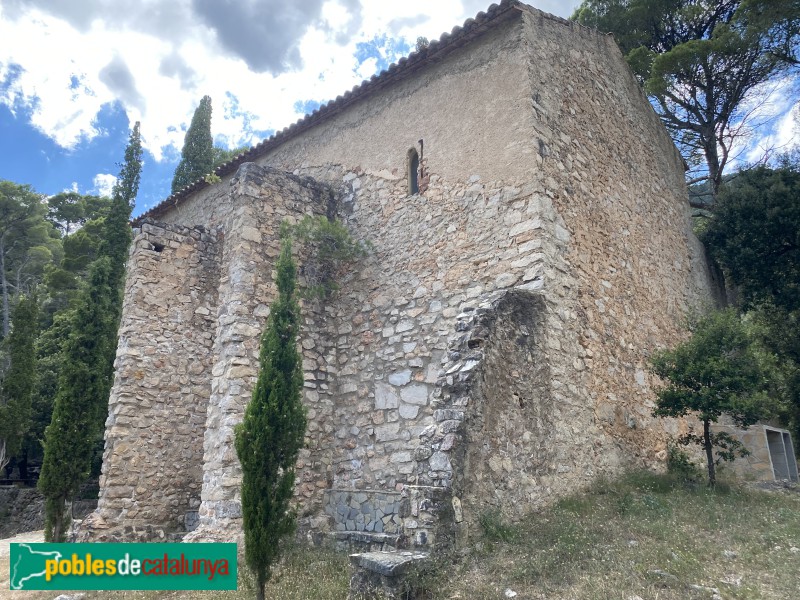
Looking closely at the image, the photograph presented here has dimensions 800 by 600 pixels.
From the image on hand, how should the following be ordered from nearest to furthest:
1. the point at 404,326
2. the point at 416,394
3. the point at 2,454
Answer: the point at 416,394 < the point at 404,326 < the point at 2,454

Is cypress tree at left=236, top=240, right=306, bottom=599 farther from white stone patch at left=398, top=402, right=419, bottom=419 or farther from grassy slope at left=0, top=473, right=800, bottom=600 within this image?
white stone patch at left=398, top=402, right=419, bottom=419

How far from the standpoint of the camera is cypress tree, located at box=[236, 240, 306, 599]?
601cm

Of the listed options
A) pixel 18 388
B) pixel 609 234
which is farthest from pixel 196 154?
pixel 609 234

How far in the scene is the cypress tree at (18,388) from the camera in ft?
67.8

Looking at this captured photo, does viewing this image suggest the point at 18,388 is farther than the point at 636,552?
Yes

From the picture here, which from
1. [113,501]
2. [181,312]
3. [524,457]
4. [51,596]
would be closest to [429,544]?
[524,457]

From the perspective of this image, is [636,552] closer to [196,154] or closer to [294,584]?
[294,584]

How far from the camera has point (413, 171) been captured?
9797 mm

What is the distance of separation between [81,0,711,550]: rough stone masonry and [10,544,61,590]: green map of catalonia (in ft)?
5.63

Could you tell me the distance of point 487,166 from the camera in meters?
8.66

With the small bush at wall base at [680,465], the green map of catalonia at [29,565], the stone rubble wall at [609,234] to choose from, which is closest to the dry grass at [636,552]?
the small bush at wall base at [680,465]

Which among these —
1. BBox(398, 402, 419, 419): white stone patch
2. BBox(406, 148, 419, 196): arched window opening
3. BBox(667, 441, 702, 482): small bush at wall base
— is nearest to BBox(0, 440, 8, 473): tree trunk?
BBox(398, 402, 419, 419): white stone patch

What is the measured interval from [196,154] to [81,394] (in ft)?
50.2

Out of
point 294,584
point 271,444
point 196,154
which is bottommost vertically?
point 294,584
